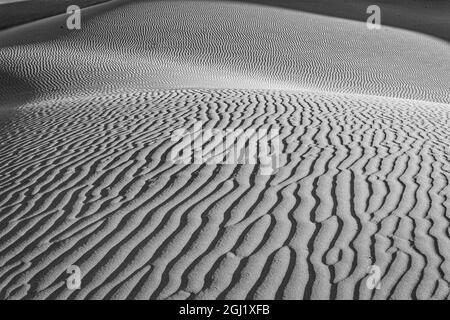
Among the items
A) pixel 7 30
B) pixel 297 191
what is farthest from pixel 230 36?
pixel 297 191

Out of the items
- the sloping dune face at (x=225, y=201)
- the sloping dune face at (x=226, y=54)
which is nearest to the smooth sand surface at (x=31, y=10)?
the sloping dune face at (x=226, y=54)

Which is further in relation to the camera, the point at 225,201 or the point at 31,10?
the point at 31,10

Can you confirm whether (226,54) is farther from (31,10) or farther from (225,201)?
(31,10)

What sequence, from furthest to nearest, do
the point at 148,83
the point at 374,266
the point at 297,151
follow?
the point at 148,83 < the point at 297,151 < the point at 374,266

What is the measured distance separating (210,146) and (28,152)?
2626 mm

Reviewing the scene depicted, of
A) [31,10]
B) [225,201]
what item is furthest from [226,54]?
[31,10]

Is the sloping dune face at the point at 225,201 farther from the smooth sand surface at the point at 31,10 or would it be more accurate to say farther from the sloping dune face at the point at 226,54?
the smooth sand surface at the point at 31,10

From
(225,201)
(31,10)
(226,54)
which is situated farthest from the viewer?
(31,10)

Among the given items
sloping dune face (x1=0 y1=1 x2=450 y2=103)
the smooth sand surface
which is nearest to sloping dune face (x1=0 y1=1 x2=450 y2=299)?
sloping dune face (x1=0 y1=1 x2=450 y2=103)

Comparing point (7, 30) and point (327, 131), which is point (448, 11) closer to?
point (7, 30)

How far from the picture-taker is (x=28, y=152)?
26.3 feet

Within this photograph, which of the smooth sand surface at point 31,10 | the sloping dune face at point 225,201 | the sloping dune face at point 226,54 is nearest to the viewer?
the sloping dune face at point 225,201

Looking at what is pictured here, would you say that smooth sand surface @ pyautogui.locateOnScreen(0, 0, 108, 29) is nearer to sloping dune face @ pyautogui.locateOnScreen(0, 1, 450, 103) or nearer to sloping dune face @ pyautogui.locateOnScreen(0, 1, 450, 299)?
sloping dune face @ pyautogui.locateOnScreen(0, 1, 450, 103)

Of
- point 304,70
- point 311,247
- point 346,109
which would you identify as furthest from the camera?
point 304,70
